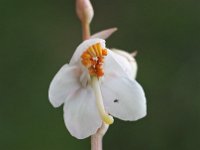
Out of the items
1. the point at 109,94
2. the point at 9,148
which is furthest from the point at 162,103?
the point at 109,94

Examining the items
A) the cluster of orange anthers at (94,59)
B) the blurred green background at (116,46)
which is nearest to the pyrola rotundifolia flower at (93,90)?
the cluster of orange anthers at (94,59)

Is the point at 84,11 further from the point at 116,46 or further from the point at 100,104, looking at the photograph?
the point at 116,46

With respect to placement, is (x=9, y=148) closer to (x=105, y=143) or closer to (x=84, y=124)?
(x=105, y=143)

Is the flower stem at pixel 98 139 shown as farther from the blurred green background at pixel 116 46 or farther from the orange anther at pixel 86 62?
the blurred green background at pixel 116 46

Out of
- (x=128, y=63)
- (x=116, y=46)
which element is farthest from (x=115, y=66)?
(x=116, y=46)

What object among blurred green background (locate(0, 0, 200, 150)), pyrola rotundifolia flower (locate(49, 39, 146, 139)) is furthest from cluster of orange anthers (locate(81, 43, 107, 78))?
blurred green background (locate(0, 0, 200, 150))

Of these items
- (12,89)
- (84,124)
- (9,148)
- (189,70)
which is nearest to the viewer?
(84,124)
